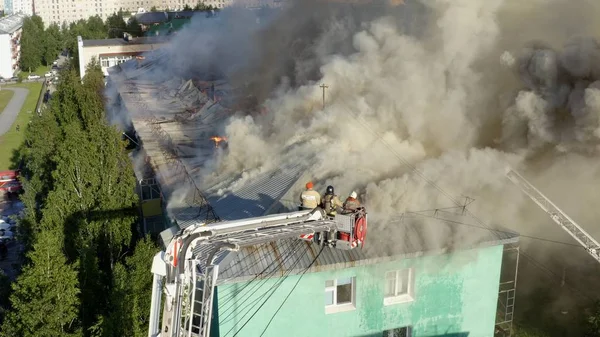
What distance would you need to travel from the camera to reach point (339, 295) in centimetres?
1003

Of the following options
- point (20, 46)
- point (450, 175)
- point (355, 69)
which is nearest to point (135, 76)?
point (355, 69)

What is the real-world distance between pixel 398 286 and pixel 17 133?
38.3 metres

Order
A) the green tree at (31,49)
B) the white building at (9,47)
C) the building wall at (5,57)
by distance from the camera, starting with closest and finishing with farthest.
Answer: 1. the building wall at (5,57)
2. the white building at (9,47)
3. the green tree at (31,49)

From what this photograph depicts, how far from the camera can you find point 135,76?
1289 inches

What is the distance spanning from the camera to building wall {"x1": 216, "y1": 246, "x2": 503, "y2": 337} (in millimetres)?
9422

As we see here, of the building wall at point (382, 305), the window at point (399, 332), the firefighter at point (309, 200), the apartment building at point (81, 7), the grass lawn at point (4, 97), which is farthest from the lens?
the apartment building at point (81, 7)

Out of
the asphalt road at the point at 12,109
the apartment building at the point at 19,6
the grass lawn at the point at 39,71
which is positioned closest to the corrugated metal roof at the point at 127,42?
the asphalt road at the point at 12,109

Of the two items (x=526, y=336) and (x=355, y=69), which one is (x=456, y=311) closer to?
(x=526, y=336)

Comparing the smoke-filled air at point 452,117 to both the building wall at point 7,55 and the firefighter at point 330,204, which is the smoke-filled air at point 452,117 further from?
the building wall at point 7,55

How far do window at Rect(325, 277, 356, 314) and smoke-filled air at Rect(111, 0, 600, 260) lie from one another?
0.89 m

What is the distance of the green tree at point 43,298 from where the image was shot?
10.1 meters

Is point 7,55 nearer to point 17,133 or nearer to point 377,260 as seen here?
point 17,133

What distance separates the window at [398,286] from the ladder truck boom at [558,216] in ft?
11.0

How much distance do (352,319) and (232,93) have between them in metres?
14.8
